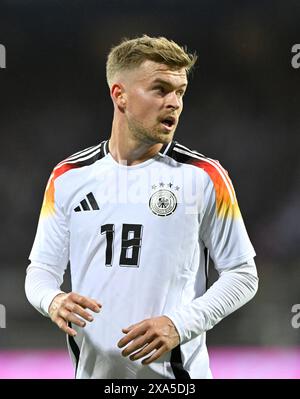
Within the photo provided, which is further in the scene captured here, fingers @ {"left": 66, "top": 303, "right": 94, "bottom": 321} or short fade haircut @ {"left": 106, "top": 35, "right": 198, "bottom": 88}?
short fade haircut @ {"left": 106, "top": 35, "right": 198, "bottom": 88}

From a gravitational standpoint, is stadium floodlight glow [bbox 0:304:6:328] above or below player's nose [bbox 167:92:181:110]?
below

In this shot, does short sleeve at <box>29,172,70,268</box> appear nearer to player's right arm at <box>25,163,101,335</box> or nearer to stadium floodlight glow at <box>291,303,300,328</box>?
player's right arm at <box>25,163,101,335</box>

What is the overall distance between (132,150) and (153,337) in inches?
22.6

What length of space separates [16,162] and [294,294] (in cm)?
107

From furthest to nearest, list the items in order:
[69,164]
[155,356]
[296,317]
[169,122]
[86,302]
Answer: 1. [296,317]
2. [69,164]
3. [169,122]
4. [155,356]
5. [86,302]

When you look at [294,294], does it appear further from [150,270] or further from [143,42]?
[143,42]

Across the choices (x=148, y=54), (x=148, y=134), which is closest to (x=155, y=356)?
(x=148, y=134)

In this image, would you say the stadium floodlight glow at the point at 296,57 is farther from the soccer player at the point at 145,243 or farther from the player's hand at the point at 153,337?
the player's hand at the point at 153,337

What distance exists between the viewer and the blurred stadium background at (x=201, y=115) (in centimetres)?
216

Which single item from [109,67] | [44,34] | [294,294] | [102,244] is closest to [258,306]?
[294,294]

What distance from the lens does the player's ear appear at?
195 centimetres

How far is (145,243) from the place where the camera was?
1.86m

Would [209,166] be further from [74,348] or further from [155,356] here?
[74,348]

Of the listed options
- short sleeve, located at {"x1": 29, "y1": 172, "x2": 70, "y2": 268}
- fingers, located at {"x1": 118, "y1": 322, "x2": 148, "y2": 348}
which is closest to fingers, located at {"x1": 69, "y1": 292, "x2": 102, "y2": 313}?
fingers, located at {"x1": 118, "y1": 322, "x2": 148, "y2": 348}
